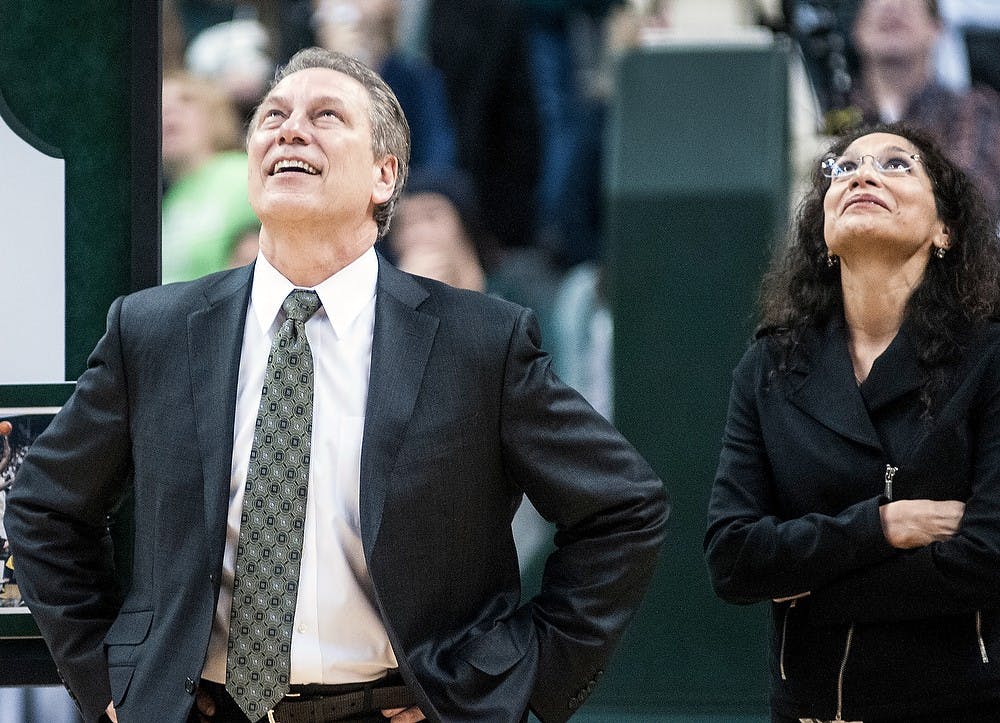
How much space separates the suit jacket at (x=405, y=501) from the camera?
2.59 metres

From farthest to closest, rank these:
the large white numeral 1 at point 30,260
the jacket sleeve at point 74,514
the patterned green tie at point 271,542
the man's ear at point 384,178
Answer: the large white numeral 1 at point 30,260, the man's ear at point 384,178, the jacket sleeve at point 74,514, the patterned green tie at point 271,542

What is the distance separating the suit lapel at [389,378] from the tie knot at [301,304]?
11 cm

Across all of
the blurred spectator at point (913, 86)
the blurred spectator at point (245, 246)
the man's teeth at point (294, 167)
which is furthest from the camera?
the blurred spectator at point (913, 86)

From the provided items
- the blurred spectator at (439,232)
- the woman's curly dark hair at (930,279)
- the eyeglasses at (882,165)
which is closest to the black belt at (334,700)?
the woman's curly dark hair at (930,279)

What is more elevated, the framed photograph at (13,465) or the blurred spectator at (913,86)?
the blurred spectator at (913,86)

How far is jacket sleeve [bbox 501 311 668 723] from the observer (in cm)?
271

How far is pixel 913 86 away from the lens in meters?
5.66

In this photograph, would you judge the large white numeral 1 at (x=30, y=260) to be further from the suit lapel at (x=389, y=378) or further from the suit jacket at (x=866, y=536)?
the suit jacket at (x=866, y=536)

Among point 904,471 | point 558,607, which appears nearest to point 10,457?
point 558,607

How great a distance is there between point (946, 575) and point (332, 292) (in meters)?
1.34

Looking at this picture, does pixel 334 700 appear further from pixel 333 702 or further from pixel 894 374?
pixel 894 374

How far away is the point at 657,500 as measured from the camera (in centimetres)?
277

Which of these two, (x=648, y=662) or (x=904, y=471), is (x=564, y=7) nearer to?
(x=648, y=662)

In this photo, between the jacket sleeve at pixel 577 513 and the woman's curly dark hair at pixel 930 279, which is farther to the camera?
the woman's curly dark hair at pixel 930 279
